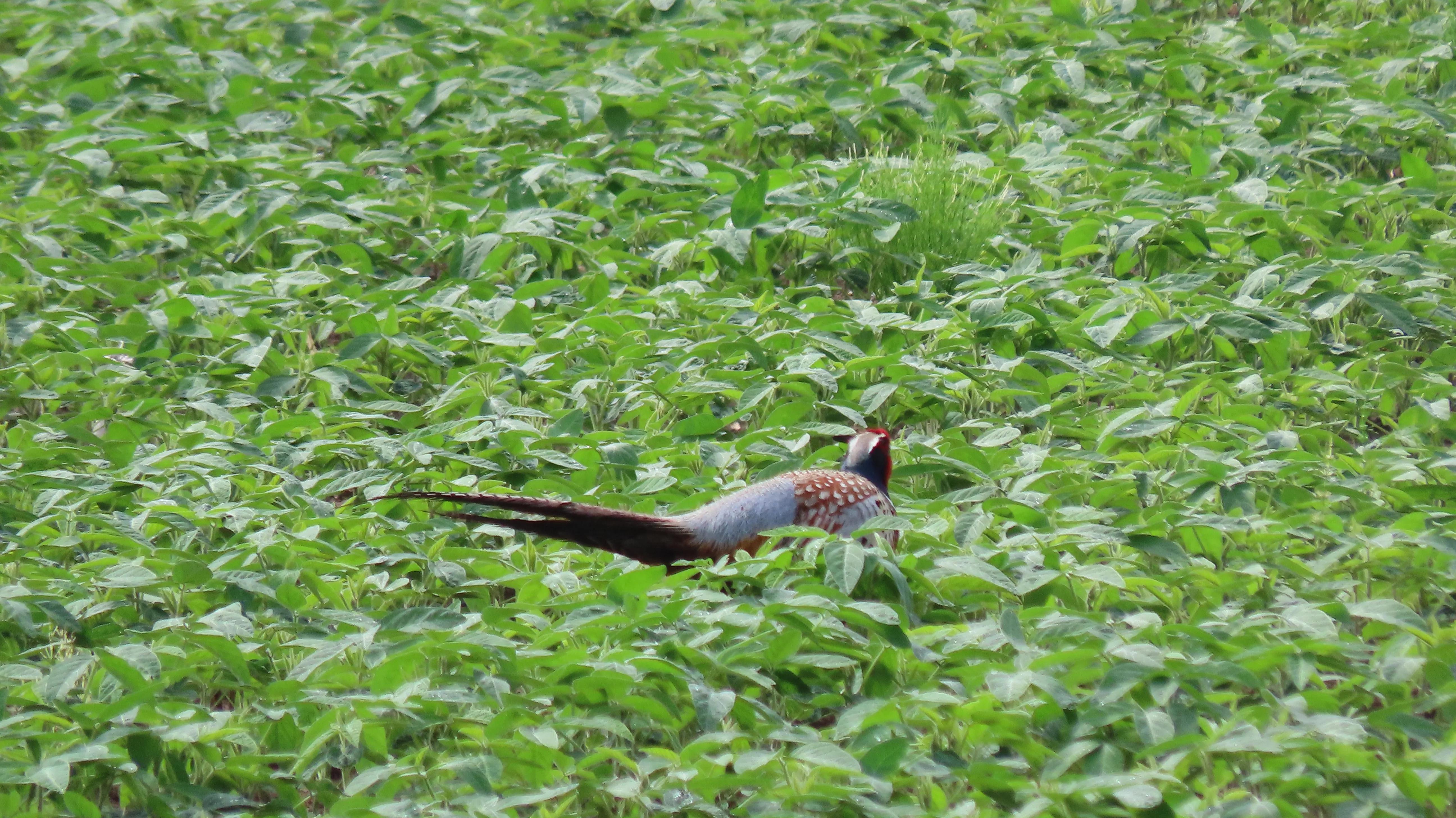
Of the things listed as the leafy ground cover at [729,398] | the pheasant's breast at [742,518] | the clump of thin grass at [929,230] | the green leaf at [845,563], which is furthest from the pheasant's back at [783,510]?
the clump of thin grass at [929,230]

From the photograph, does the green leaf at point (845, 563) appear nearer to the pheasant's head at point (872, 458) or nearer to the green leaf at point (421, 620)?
the pheasant's head at point (872, 458)

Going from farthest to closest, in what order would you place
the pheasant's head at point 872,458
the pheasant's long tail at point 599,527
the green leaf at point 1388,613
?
1. the pheasant's head at point 872,458
2. the pheasant's long tail at point 599,527
3. the green leaf at point 1388,613

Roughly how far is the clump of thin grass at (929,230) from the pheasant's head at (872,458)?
57.4 inches

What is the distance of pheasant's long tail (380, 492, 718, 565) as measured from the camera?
3699 mm

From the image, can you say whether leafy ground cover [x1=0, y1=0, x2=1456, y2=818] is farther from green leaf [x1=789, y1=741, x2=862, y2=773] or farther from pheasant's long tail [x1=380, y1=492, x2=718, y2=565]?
pheasant's long tail [x1=380, y1=492, x2=718, y2=565]

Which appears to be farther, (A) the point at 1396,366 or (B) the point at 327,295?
(B) the point at 327,295

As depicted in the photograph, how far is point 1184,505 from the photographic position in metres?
3.81

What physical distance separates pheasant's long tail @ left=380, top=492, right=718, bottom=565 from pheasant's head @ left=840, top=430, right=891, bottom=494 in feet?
1.76

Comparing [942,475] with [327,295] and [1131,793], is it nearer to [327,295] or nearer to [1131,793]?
[1131,793]

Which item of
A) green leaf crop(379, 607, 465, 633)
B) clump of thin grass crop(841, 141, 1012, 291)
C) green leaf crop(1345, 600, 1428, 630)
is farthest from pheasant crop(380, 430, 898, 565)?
clump of thin grass crop(841, 141, 1012, 291)

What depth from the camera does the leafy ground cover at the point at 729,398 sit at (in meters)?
3.04

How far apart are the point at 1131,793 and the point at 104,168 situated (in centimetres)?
522

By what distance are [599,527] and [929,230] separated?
2.27 metres

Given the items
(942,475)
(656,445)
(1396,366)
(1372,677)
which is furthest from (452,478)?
(1396,366)
